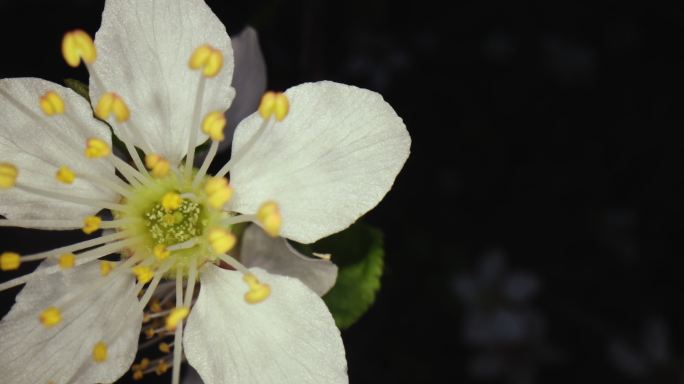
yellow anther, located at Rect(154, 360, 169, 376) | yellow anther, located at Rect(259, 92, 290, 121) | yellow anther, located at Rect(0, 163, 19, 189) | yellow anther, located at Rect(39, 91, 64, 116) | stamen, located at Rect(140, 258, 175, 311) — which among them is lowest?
yellow anther, located at Rect(154, 360, 169, 376)

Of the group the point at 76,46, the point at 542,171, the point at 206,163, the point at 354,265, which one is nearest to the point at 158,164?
the point at 206,163

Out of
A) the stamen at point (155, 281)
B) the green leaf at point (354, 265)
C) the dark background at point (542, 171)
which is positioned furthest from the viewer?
the dark background at point (542, 171)

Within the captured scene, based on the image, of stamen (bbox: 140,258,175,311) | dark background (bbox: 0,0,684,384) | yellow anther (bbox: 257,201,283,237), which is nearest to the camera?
yellow anther (bbox: 257,201,283,237)

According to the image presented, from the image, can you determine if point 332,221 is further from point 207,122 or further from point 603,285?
point 603,285

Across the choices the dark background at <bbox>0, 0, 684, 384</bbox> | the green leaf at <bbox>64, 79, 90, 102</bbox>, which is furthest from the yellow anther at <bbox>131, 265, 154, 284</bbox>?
the dark background at <bbox>0, 0, 684, 384</bbox>

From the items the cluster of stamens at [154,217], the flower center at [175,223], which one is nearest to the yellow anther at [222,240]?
the cluster of stamens at [154,217]

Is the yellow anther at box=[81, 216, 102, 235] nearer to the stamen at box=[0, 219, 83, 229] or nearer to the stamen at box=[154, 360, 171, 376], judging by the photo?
the stamen at box=[0, 219, 83, 229]

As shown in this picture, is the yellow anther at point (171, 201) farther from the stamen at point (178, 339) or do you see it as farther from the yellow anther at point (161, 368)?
the yellow anther at point (161, 368)
